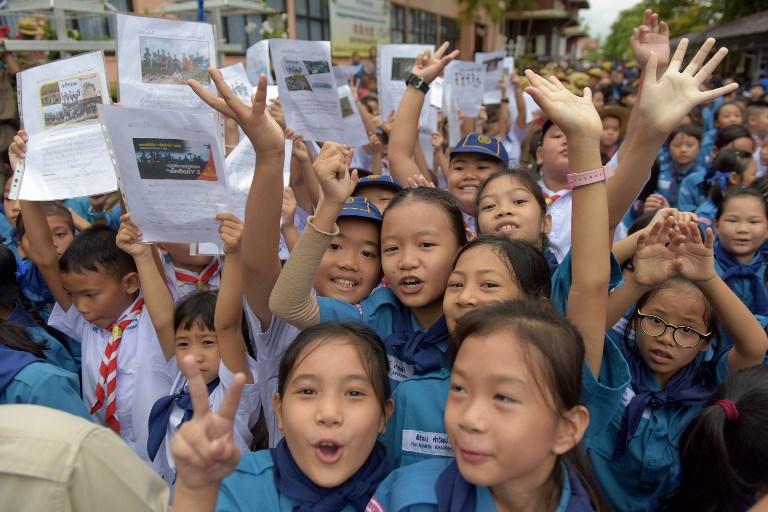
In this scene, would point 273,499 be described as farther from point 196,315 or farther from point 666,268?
point 666,268

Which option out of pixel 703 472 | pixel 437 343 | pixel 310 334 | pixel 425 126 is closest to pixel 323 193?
pixel 310 334

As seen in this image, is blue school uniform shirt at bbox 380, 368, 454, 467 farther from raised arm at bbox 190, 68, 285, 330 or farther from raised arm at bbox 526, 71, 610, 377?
raised arm at bbox 190, 68, 285, 330

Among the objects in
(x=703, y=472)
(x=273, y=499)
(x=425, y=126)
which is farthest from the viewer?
(x=425, y=126)

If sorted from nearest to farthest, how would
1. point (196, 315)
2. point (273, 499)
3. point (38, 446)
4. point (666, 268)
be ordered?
point (38, 446) → point (273, 499) → point (666, 268) → point (196, 315)

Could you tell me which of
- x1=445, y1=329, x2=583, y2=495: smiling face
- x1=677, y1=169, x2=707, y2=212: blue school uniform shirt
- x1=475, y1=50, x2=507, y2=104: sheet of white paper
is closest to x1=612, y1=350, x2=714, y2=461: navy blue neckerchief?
x1=445, y1=329, x2=583, y2=495: smiling face

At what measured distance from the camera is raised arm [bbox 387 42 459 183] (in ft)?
9.59

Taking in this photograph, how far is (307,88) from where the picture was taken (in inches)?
135

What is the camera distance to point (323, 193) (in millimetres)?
1719

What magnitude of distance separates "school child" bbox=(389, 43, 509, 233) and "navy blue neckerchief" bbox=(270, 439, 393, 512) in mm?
1735

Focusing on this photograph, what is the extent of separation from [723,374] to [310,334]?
4.78 ft

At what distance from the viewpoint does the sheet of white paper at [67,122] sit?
2406mm

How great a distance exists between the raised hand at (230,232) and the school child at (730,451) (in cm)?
148

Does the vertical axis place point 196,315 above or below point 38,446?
below

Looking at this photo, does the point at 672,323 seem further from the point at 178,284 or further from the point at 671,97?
the point at 178,284
